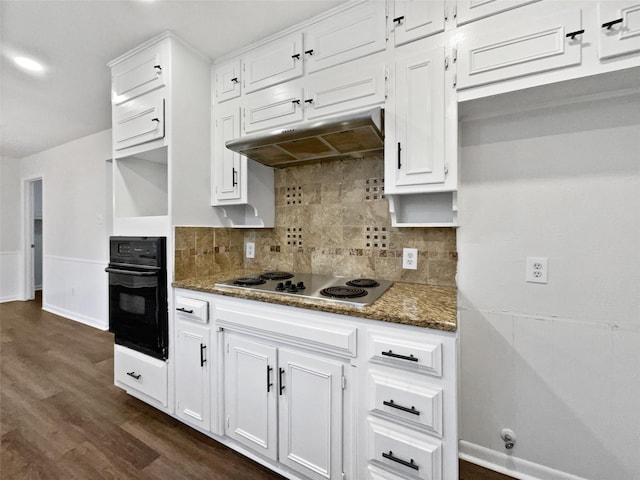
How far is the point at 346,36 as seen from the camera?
59.5 inches

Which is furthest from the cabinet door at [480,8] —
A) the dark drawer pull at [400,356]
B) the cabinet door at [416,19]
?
the dark drawer pull at [400,356]

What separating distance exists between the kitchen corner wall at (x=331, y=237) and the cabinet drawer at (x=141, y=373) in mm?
633

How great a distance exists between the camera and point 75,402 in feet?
6.60

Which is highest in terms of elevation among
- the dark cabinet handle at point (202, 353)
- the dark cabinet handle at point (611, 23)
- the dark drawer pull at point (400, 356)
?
the dark cabinet handle at point (611, 23)

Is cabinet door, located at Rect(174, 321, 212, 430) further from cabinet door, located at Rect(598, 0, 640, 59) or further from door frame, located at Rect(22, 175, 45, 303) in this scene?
door frame, located at Rect(22, 175, 45, 303)

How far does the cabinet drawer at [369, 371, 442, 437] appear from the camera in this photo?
1.01 metres

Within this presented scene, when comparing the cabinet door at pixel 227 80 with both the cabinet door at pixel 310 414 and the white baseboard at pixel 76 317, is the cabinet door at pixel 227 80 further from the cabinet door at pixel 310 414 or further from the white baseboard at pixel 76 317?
the white baseboard at pixel 76 317

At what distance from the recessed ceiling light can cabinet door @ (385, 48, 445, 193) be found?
8.53 feet

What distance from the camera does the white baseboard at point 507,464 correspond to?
1.36 m

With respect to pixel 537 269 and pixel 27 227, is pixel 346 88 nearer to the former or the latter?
pixel 537 269

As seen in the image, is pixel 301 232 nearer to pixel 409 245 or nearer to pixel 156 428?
pixel 409 245

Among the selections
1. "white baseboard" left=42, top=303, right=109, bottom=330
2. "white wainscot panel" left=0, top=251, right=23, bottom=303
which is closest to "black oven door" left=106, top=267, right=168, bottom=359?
"white baseboard" left=42, top=303, right=109, bottom=330

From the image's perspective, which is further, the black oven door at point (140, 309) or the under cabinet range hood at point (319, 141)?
the black oven door at point (140, 309)

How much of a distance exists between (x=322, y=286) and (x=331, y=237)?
45cm
